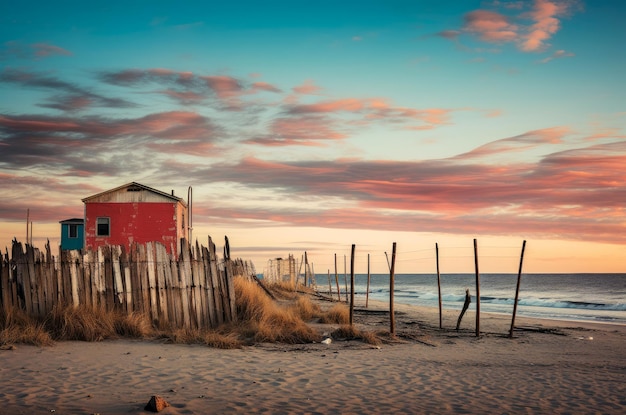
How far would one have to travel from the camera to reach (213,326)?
44.6 ft

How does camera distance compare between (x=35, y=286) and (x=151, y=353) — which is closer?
(x=151, y=353)

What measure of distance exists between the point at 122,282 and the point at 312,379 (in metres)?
6.26

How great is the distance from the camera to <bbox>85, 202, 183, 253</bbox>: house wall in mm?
29906

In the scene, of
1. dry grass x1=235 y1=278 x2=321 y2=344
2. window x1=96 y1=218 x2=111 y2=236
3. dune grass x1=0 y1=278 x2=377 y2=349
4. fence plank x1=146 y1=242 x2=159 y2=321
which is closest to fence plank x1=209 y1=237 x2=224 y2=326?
dune grass x1=0 y1=278 x2=377 y2=349

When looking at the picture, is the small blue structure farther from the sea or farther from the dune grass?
the dune grass

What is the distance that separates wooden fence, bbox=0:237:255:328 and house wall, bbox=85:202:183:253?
16868mm

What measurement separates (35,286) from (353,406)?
8.78m

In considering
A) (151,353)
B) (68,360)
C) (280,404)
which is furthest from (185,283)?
(280,404)

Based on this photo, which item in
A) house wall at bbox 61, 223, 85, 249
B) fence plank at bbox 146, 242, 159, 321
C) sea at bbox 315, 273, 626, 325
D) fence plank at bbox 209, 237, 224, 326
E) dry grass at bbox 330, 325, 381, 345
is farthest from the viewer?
house wall at bbox 61, 223, 85, 249

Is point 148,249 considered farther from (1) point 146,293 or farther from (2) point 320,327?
(2) point 320,327

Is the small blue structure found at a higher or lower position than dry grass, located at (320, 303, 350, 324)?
higher

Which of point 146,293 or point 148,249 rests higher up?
point 148,249

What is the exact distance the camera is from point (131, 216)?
98.6ft

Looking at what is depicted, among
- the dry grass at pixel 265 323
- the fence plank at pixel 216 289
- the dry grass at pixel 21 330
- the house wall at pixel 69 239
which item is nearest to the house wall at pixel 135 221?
the house wall at pixel 69 239
